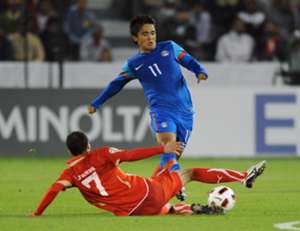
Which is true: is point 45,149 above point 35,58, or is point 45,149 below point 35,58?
below

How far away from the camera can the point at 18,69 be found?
2055cm

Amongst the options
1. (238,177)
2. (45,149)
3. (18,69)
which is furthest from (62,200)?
(18,69)

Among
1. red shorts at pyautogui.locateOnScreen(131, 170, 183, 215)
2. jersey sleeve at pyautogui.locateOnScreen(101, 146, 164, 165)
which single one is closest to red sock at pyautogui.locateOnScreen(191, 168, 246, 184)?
red shorts at pyautogui.locateOnScreen(131, 170, 183, 215)

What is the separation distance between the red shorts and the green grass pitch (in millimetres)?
136

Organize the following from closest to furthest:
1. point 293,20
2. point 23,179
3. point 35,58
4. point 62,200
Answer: point 62,200
point 23,179
point 35,58
point 293,20

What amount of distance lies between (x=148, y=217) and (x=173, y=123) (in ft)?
6.08

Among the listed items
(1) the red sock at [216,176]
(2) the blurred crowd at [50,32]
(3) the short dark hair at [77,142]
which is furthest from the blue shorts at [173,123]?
(2) the blurred crowd at [50,32]

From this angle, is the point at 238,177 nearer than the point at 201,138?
Yes

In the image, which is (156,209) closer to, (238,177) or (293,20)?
(238,177)

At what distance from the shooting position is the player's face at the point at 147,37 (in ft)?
40.3

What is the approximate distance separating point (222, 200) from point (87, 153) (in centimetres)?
143

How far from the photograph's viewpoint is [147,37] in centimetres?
1233

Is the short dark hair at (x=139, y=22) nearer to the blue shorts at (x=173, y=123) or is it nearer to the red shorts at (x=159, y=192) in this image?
the blue shorts at (x=173, y=123)

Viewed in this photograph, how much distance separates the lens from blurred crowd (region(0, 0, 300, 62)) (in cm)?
2119
